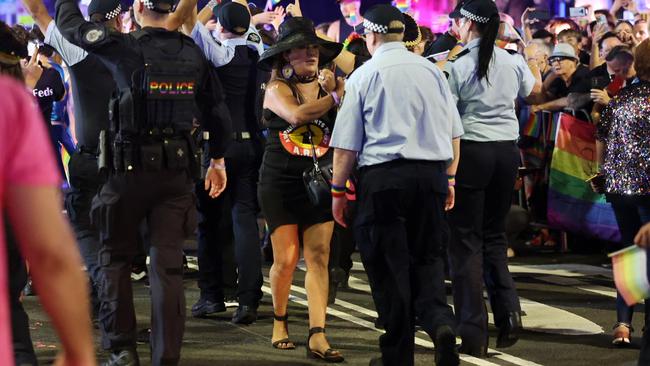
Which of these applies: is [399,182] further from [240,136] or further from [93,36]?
[240,136]

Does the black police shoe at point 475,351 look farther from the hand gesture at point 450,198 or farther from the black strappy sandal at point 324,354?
the hand gesture at point 450,198

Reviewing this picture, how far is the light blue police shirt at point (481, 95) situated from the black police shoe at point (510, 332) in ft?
3.82

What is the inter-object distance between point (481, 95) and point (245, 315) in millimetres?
2391

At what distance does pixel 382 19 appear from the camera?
6469 mm

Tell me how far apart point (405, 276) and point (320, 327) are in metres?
1.26

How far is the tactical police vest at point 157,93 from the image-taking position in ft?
20.9

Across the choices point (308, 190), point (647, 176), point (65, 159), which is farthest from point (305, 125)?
point (65, 159)

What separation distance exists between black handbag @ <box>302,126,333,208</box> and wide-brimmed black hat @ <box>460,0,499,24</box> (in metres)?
1.30

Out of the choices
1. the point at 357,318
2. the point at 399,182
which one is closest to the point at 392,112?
the point at 399,182

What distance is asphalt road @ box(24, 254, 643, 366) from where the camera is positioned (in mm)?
7465

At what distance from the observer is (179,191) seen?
6430 mm

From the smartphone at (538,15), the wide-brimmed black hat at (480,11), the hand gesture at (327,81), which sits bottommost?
the smartphone at (538,15)

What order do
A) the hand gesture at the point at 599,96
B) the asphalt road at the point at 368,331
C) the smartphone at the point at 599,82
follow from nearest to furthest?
the asphalt road at the point at 368,331, the hand gesture at the point at 599,96, the smartphone at the point at 599,82

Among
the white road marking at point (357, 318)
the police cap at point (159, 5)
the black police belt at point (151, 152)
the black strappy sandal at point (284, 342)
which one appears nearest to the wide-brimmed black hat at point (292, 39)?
the police cap at point (159, 5)
